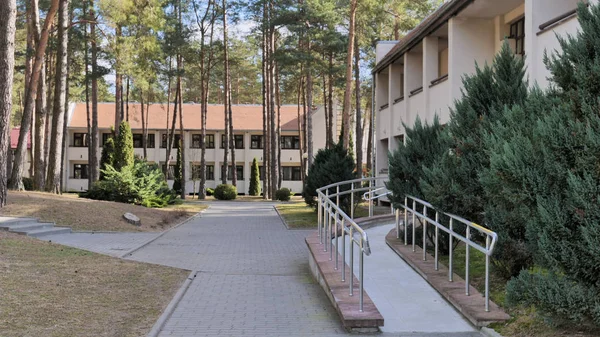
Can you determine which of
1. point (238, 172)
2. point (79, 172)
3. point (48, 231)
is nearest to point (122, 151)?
point (48, 231)

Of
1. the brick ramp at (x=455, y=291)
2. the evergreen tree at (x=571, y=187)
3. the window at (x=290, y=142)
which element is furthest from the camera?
the window at (x=290, y=142)

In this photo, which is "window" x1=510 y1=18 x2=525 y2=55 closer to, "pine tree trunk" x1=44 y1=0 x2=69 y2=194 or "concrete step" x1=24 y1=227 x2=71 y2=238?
"concrete step" x1=24 y1=227 x2=71 y2=238

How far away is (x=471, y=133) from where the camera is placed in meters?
A: 8.30

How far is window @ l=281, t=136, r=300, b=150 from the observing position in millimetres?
54812

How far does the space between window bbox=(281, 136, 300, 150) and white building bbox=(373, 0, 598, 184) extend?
91.7 ft

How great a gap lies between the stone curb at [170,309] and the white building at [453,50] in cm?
495

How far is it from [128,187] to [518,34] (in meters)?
17.8

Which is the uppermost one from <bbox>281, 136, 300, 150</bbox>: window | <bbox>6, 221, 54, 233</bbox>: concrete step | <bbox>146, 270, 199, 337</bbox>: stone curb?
<bbox>281, 136, 300, 150</bbox>: window

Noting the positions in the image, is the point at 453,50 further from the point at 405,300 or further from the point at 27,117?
the point at 27,117

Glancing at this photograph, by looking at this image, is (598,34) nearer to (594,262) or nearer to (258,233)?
(594,262)

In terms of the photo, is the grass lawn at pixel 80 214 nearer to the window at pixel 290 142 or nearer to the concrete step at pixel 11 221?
the concrete step at pixel 11 221

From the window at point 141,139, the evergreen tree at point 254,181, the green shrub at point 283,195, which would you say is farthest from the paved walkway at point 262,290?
the window at point 141,139

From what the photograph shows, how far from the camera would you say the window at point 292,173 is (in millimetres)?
54812

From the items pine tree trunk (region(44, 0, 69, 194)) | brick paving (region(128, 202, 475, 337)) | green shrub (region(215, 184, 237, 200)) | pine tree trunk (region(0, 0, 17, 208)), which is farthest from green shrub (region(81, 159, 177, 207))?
green shrub (region(215, 184, 237, 200))
